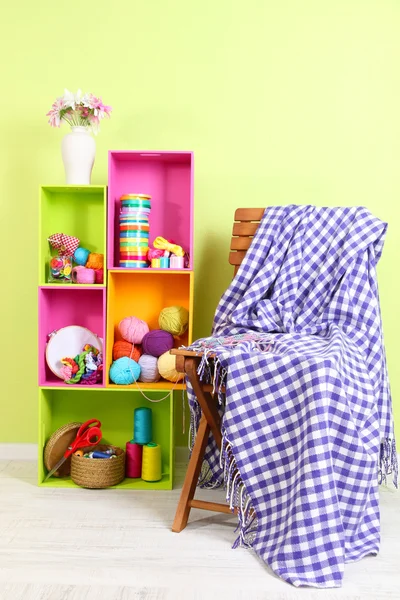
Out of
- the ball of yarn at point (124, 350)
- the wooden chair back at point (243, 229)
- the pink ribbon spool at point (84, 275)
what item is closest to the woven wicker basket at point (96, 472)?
the ball of yarn at point (124, 350)

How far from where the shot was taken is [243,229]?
8.93 ft

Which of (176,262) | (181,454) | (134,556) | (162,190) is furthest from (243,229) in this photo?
(134,556)

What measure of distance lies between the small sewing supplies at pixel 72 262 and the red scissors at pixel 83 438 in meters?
0.58

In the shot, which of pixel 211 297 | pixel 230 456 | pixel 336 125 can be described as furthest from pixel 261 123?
pixel 230 456

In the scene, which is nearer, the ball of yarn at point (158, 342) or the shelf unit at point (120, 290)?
the ball of yarn at point (158, 342)

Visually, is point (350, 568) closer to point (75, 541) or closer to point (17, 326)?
point (75, 541)

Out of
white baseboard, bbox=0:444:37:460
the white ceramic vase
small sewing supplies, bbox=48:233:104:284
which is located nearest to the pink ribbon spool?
small sewing supplies, bbox=48:233:104:284

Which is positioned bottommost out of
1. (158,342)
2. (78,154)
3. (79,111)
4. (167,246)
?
(158,342)

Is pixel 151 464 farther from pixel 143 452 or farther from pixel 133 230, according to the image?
pixel 133 230

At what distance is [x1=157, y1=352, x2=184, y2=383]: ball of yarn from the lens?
2.68 metres

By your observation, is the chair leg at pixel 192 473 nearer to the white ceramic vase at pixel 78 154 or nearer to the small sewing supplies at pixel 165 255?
the small sewing supplies at pixel 165 255

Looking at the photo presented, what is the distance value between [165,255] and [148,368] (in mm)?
449

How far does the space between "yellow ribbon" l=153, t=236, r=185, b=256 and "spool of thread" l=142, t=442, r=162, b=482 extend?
2.52 feet

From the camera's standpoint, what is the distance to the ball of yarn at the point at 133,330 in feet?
9.18
